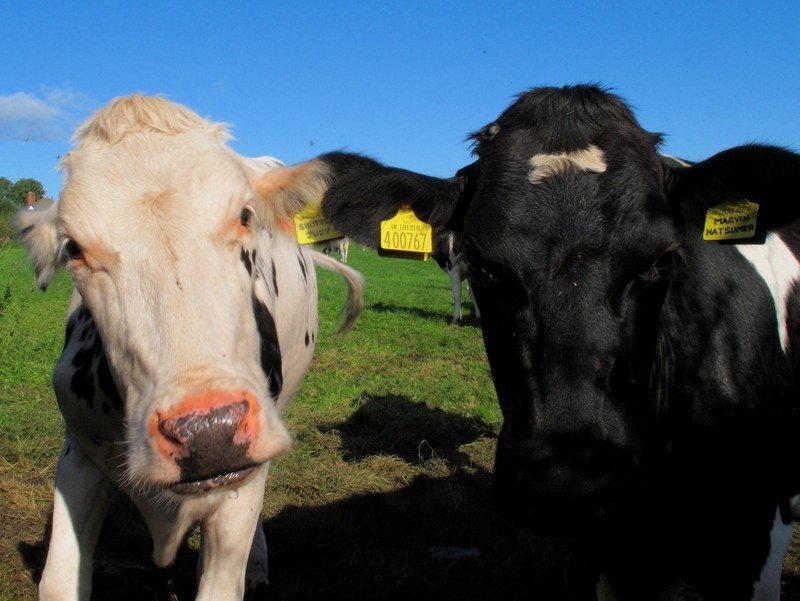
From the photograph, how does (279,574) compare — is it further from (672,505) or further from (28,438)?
(28,438)

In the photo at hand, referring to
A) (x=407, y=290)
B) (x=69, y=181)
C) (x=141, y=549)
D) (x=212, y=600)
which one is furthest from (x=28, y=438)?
(x=407, y=290)

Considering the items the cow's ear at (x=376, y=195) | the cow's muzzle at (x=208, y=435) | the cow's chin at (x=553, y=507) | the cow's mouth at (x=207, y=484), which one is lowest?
the cow's chin at (x=553, y=507)

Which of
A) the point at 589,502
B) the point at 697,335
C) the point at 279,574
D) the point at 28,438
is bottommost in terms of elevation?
the point at 279,574

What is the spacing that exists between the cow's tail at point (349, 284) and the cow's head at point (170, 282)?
2.61m

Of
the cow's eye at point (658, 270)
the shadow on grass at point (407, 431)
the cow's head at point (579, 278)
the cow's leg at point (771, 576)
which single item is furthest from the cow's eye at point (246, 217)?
the shadow on grass at point (407, 431)

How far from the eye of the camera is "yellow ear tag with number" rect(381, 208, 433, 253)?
3.11 m

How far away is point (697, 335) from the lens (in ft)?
9.29

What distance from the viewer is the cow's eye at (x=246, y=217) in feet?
8.11

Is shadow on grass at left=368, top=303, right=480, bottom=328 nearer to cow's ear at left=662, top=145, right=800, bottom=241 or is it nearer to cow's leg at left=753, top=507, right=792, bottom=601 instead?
cow's leg at left=753, top=507, right=792, bottom=601

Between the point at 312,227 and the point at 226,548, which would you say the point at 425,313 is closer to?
the point at 312,227

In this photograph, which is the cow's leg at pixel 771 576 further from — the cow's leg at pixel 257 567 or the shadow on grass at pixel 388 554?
the cow's leg at pixel 257 567

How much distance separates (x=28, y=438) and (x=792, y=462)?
520cm

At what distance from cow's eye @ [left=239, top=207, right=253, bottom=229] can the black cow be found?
0.52m

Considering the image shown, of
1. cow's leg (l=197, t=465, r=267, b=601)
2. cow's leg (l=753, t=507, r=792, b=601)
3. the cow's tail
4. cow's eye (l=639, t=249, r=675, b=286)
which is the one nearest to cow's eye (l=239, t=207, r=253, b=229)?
cow's leg (l=197, t=465, r=267, b=601)
